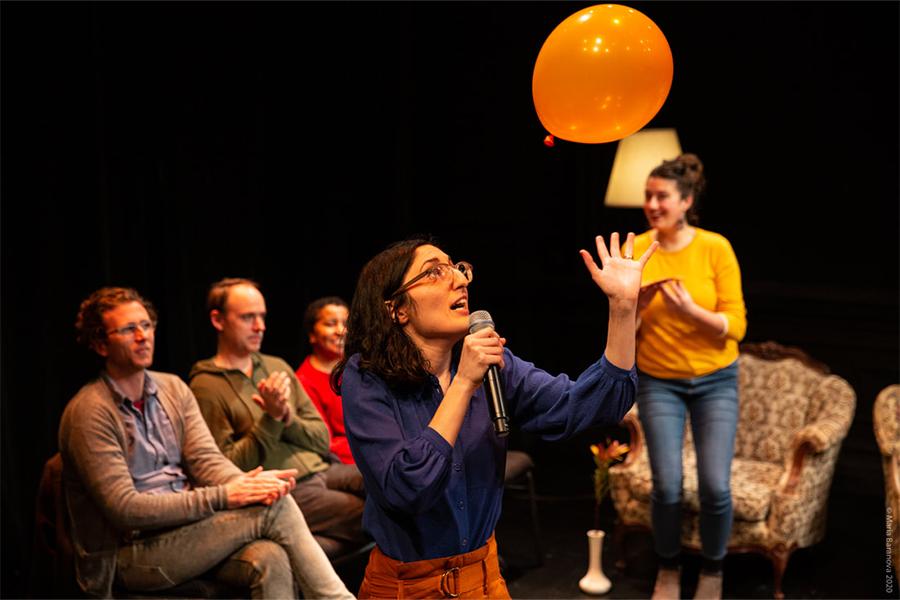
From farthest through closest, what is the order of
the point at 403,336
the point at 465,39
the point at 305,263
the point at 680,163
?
1. the point at 465,39
2. the point at 305,263
3. the point at 680,163
4. the point at 403,336

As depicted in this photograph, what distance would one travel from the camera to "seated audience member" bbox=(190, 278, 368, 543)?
133 inches

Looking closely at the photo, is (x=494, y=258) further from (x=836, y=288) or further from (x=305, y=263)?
(x=836, y=288)

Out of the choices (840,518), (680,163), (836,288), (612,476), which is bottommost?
(840,518)

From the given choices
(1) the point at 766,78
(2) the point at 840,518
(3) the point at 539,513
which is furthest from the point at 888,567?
(1) the point at 766,78

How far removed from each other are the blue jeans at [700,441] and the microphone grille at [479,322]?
1.70 meters

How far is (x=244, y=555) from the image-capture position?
296cm

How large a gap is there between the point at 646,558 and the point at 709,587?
619 millimetres

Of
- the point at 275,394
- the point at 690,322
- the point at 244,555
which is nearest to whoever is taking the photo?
the point at 244,555

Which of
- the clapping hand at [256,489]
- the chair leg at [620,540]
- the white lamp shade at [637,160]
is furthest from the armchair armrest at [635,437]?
the clapping hand at [256,489]

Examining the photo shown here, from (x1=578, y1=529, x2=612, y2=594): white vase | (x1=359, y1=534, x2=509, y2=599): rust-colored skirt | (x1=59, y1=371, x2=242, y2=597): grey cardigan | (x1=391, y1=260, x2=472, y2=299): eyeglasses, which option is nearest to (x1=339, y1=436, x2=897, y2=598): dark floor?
(x1=578, y1=529, x2=612, y2=594): white vase

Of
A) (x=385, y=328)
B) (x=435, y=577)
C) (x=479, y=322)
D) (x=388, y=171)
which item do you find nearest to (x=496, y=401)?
(x=479, y=322)

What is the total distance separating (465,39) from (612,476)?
314 cm

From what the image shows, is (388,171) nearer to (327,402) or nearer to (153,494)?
(327,402)

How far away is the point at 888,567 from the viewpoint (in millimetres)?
4008
